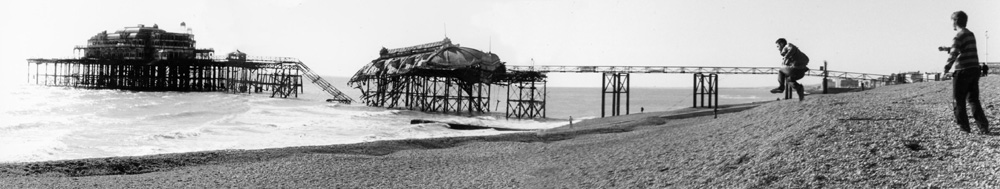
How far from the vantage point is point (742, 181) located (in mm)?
11977

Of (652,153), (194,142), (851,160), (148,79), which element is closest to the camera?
(851,160)

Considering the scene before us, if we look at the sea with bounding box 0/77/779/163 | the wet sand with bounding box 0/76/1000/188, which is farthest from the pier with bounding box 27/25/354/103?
the wet sand with bounding box 0/76/1000/188

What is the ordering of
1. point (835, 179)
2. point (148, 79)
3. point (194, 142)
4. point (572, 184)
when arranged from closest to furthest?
point (835, 179) < point (572, 184) < point (194, 142) < point (148, 79)

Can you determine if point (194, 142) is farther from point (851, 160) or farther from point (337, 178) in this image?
point (851, 160)

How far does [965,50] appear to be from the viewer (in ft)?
36.9

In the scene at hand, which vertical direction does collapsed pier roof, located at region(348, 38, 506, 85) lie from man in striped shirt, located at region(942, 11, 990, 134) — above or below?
above

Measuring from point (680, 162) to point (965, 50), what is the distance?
16.9 ft

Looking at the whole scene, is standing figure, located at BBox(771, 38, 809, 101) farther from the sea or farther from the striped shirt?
the sea

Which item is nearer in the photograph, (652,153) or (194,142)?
(652,153)

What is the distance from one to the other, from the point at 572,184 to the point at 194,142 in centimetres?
2167

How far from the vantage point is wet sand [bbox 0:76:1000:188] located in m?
11.3

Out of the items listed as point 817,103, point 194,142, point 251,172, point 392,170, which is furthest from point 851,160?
point 194,142

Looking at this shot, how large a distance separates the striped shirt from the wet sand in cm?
125

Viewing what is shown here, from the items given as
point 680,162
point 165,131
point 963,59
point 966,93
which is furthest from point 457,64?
point 963,59
